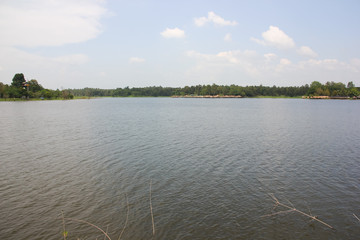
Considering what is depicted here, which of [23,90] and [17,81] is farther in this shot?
[17,81]

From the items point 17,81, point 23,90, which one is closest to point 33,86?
point 17,81

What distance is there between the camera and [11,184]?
48.4ft

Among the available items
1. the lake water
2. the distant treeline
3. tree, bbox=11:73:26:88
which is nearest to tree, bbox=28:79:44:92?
the distant treeline

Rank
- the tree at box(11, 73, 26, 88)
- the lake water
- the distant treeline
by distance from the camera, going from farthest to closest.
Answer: the tree at box(11, 73, 26, 88), the distant treeline, the lake water

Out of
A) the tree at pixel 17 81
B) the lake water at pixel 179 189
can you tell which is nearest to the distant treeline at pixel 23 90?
the tree at pixel 17 81

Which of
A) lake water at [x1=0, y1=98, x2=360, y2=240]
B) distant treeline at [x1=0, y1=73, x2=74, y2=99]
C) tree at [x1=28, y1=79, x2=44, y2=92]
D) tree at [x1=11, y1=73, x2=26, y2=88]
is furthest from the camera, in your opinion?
tree at [x1=28, y1=79, x2=44, y2=92]

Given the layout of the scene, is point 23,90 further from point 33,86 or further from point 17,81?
point 33,86

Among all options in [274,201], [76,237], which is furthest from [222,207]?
[76,237]

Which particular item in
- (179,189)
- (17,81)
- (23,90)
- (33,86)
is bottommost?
(179,189)

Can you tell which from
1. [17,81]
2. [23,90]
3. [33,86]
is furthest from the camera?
[33,86]

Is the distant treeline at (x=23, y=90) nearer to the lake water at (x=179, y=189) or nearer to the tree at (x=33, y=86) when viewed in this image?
the tree at (x=33, y=86)

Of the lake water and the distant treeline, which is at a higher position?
the distant treeline

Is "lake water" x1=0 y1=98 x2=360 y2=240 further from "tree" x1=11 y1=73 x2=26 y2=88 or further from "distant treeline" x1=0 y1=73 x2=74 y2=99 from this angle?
"tree" x1=11 y1=73 x2=26 y2=88

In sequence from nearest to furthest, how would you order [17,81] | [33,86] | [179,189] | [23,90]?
[179,189]
[23,90]
[17,81]
[33,86]
